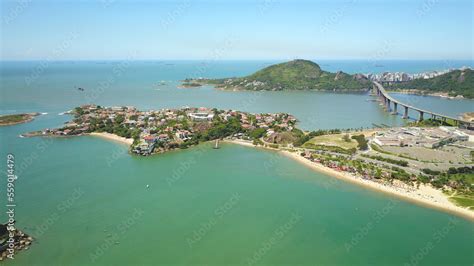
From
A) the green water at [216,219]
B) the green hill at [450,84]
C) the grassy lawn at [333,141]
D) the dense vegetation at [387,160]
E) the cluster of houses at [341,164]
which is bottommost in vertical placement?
the green water at [216,219]

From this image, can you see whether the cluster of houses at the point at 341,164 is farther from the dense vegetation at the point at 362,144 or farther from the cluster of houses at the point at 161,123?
the cluster of houses at the point at 161,123

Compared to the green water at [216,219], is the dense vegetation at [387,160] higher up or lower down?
higher up

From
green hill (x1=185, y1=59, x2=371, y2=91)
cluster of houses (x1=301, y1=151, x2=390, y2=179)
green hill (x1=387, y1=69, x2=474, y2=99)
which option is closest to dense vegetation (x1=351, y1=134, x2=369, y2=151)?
cluster of houses (x1=301, y1=151, x2=390, y2=179)

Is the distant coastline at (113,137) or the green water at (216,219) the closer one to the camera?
the green water at (216,219)

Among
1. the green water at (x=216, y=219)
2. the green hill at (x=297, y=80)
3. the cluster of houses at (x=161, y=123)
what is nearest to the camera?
the green water at (x=216, y=219)

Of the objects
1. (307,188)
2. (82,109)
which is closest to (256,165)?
(307,188)

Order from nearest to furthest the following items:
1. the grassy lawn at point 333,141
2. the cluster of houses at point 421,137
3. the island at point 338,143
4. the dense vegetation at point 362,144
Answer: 1. the island at point 338,143
2. the dense vegetation at point 362,144
3. the cluster of houses at point 421,137
4. the grassy lawn at point 333,141

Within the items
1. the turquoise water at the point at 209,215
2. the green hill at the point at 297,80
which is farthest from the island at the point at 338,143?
the green hill at the point at 297,80
